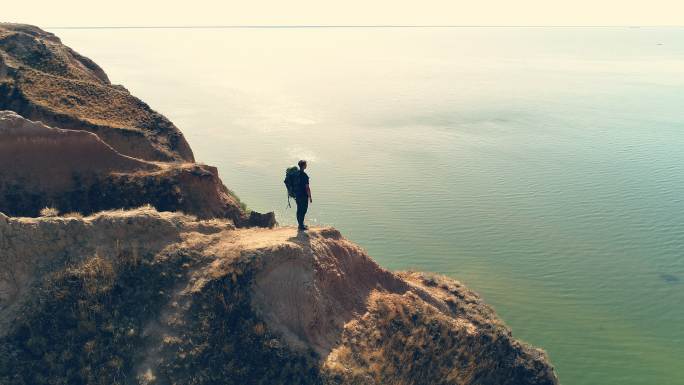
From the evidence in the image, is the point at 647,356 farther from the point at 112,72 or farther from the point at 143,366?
the point at 112,72

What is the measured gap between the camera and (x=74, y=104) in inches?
1218

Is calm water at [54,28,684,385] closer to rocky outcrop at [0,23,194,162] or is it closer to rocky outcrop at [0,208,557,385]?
rocky outcrop at [0,208,557,385]

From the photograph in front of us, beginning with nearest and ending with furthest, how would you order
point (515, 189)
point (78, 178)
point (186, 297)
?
point (186, 297), point (78, 178), point (515, 189)

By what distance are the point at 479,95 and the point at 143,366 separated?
135030 mm

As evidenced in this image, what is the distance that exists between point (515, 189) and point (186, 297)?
54366 mm

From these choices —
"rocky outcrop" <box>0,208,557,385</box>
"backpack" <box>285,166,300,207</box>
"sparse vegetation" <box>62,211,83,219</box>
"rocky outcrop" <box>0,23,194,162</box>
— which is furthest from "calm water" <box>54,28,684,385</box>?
"sparse vegetation" <box>62,211,83,219</box>

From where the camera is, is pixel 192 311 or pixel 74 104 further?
pixel 74 104

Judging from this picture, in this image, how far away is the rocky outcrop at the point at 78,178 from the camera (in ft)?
74.4

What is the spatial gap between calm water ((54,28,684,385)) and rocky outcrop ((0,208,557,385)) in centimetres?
1890

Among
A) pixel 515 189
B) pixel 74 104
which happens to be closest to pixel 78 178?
pixel 74 104

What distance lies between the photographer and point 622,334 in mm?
37156

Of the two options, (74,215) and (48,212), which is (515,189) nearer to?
(74,215)

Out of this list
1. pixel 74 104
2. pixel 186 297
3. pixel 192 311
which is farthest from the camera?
pixel 74 104

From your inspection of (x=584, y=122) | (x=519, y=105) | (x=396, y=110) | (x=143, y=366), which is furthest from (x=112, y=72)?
(x=143, y=366)
